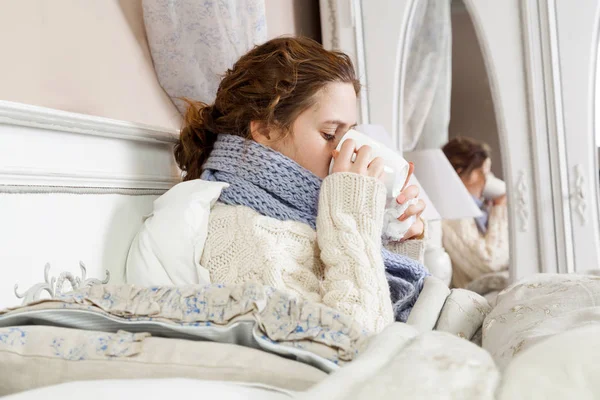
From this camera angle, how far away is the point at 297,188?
1.23 m

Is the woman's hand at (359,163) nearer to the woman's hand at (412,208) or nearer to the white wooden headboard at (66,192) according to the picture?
the woman's hand at (412,208)

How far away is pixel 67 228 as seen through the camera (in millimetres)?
1014

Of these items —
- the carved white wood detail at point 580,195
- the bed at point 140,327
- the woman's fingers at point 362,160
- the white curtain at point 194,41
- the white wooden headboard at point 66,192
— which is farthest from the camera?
the carved white wood detail at point 580,195

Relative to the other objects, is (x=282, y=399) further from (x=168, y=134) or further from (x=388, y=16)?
(x=388, y=16)

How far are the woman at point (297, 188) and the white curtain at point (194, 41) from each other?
96 millimetres

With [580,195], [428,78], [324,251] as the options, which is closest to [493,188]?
[580,195]

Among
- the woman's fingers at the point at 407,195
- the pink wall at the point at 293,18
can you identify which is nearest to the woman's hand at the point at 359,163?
the woman's fingers at the point at 407,195

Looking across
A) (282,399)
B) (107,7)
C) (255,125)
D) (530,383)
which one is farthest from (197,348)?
(107,7)

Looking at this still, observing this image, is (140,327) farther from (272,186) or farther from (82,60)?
(82,60)

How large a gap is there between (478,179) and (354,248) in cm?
160

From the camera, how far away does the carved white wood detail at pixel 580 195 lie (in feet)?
7.79

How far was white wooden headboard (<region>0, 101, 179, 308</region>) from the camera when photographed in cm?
91

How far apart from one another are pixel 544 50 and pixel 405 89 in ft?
1.62

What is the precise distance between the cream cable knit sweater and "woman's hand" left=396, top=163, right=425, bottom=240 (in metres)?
0.22
